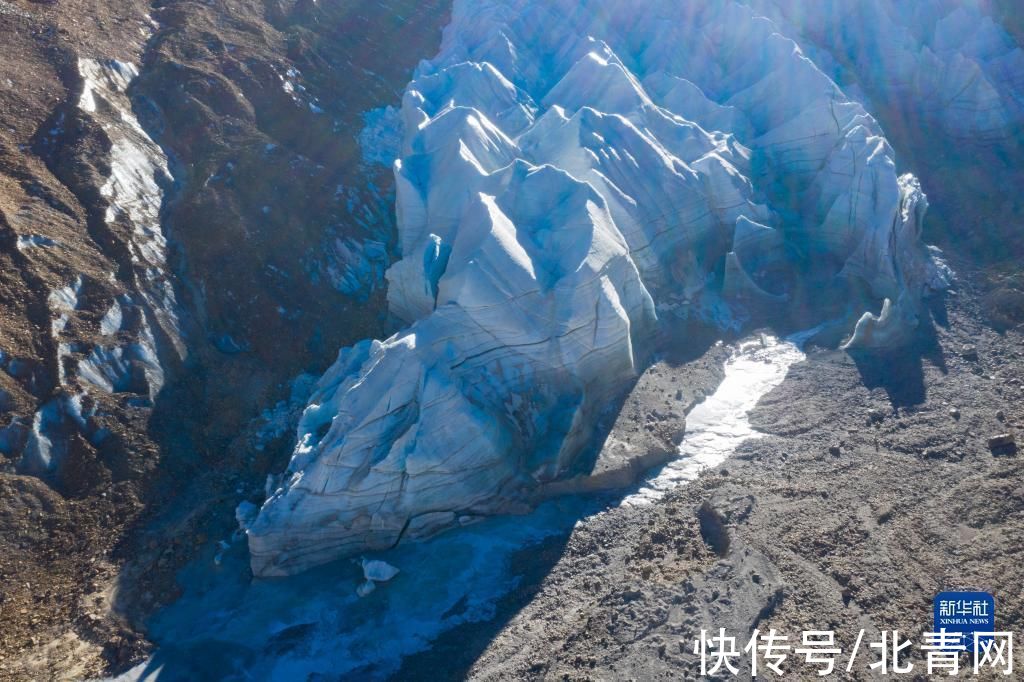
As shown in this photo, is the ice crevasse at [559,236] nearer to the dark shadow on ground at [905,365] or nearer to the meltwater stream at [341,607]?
the meltwater stream at [341,607]

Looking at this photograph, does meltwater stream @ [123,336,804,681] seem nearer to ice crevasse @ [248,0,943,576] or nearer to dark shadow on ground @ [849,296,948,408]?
ice crevasse @ [248,0,943,576]

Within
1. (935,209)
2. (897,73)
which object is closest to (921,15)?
(897,73)

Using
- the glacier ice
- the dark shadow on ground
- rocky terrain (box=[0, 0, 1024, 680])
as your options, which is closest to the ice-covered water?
rocky terrain (box=[0, 0, 1024, 680])
